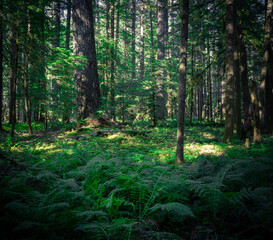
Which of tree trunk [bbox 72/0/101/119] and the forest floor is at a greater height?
tree trunk [bbox 72/0/101/119]

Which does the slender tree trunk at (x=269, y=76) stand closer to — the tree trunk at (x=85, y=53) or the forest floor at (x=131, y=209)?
the forest floor at (x=131, y=209)

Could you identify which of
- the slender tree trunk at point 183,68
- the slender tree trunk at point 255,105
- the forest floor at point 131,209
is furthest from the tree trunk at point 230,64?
the forest floor at point 131,209

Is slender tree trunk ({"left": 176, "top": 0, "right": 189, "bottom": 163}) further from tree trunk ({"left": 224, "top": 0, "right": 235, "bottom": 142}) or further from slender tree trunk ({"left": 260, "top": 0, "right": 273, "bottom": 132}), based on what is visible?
slender tree trunk ({"left": 260, "top": 0, "right": 273, "bottom": 132})

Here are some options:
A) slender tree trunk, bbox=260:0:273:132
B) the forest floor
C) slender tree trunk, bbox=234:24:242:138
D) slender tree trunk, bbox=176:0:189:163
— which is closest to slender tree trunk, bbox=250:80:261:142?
slender tree trunk, bbox=234:24:242:138

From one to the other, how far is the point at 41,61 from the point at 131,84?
23.7 ft

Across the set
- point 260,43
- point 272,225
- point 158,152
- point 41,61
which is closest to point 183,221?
point 272,225

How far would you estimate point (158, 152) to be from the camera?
5.05 meters

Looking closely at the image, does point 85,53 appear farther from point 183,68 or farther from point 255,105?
point 255,105

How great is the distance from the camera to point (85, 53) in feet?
27.3

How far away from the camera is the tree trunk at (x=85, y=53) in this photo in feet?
27.0

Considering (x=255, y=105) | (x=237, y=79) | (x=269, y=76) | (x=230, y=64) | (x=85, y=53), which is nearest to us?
(x=255, y=105)

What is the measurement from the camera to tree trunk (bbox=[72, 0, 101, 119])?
824 centimetres

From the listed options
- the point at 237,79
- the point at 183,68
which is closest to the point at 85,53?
the point at 183,68

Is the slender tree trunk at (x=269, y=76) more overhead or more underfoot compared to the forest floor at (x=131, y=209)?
more overhead
